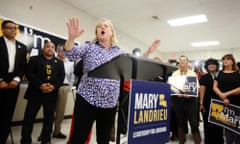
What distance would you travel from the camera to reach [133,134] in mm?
1011

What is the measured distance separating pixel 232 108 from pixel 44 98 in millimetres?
2366

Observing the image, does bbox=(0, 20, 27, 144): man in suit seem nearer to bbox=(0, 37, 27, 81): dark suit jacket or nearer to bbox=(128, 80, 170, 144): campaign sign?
bbox=(0, 37, 27, 81): dark suit jacket

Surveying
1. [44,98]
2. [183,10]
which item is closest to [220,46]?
[183,10]

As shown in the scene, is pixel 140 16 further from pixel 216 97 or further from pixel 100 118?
pixel 100 118

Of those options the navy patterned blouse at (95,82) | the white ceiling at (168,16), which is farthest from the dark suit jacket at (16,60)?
the white ceiling at (168,16)

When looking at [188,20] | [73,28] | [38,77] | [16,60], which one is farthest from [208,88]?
[188,20]

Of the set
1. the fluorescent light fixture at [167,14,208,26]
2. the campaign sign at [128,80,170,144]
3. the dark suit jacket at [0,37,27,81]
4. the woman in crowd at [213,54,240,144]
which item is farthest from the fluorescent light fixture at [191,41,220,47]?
the campaign sign at [128,80,170,144]

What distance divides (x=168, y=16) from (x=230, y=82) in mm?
3543

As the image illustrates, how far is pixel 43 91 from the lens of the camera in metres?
2.50

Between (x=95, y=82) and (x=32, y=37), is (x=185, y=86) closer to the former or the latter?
(x=95, y=82)

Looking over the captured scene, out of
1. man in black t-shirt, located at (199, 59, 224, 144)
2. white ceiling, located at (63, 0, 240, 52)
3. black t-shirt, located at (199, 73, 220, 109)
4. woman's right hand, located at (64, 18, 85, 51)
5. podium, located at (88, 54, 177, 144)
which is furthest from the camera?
white ceiling, located at (63, 0, 240, 52)

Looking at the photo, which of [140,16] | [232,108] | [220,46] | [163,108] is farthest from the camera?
[220,46]

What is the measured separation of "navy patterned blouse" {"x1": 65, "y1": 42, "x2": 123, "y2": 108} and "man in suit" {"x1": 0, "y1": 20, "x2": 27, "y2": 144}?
1500 mm

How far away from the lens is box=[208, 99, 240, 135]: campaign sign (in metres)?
2.18
